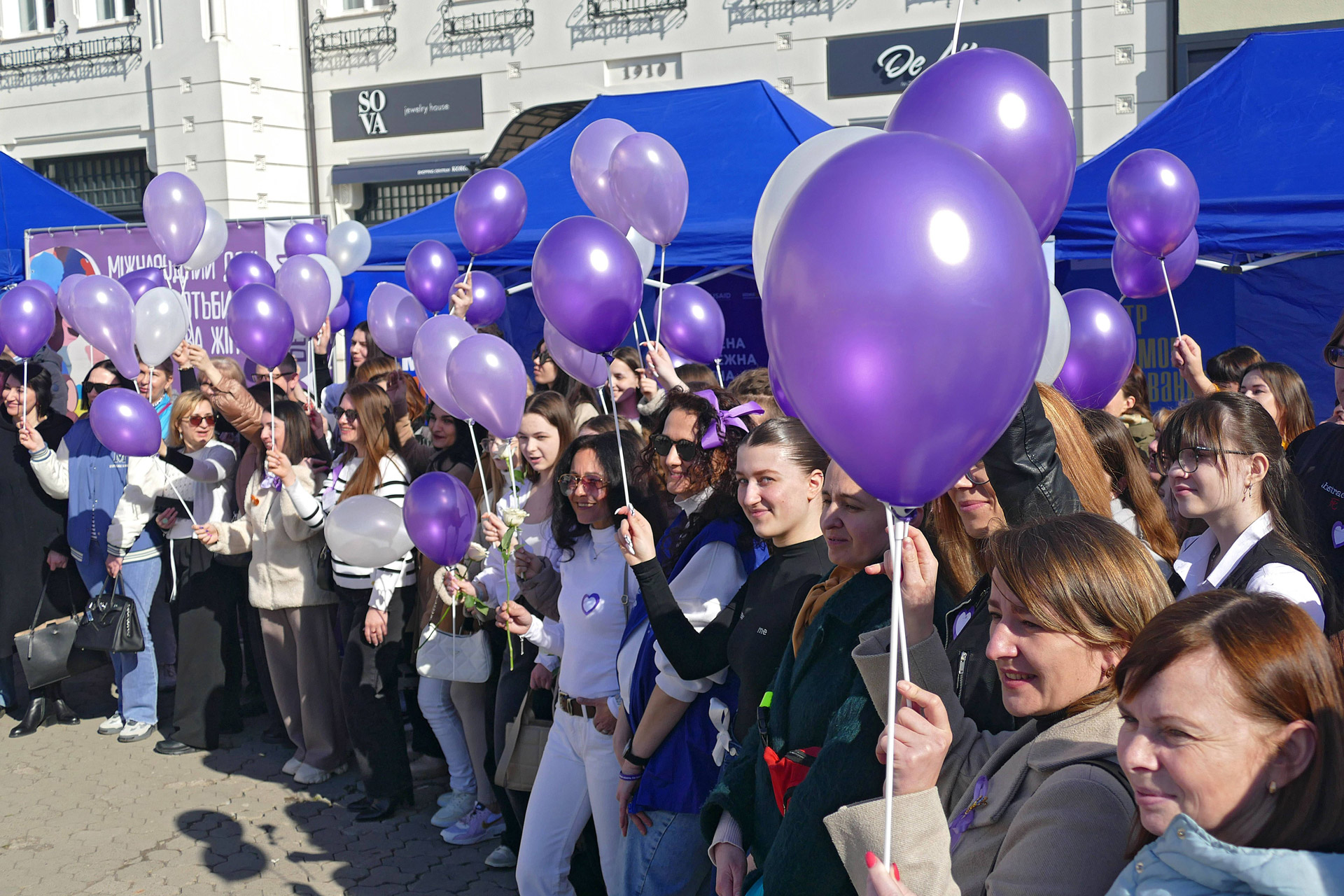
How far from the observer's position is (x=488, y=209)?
6.12 m

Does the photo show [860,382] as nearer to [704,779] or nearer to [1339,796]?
[1339,796]

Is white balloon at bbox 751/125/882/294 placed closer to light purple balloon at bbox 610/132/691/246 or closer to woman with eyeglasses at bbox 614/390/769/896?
woman with eyeglasses at bbox 614/390/769/896

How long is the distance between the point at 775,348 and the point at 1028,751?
2.41 feet

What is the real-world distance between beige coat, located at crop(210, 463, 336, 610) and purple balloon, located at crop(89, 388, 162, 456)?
571 mm

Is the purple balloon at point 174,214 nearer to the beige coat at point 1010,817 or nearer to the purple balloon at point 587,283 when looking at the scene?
the purple balloon at point 587,283

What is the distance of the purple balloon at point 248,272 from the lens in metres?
7.51

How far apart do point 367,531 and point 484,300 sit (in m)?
2.61

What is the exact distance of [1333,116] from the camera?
23.2 feet

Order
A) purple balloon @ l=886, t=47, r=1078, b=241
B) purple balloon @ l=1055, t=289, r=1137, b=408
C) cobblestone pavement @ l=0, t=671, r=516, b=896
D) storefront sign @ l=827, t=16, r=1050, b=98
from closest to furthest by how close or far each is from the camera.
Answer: purple balloon @ l=886, t=47, r=1078, b=241 → cobblestone pavement @ l=0, t=671, r=516, b=896 → purple balloon @ l=1055, t=289, r=1137, b=408 → storefront sign @ l=827, t=16, r=1050, b=98

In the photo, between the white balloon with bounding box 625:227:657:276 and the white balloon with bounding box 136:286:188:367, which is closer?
the white balloon with bounding box 136:286:188:367

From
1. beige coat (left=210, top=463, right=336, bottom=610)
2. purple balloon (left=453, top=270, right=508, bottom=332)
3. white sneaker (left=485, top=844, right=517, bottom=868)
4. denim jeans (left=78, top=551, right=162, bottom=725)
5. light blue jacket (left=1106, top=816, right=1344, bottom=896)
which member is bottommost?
white sneaker (left=485, top=844, right=517, bottom=868)

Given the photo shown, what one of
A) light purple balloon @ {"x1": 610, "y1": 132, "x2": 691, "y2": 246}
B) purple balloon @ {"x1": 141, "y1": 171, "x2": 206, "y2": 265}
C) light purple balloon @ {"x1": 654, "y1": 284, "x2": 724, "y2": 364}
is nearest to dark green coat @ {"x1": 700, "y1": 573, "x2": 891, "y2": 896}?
light purple balloon @ {"x1": 610, "y1": 132, "x2": 691, "y2": 246}

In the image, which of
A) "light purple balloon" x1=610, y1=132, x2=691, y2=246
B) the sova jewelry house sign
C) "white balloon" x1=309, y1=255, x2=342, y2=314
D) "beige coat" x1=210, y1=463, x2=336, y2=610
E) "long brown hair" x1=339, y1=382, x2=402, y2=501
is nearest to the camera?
"light purple balloon" x1=610, y1=132, x2=691, y2=246

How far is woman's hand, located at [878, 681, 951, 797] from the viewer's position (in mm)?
1685
